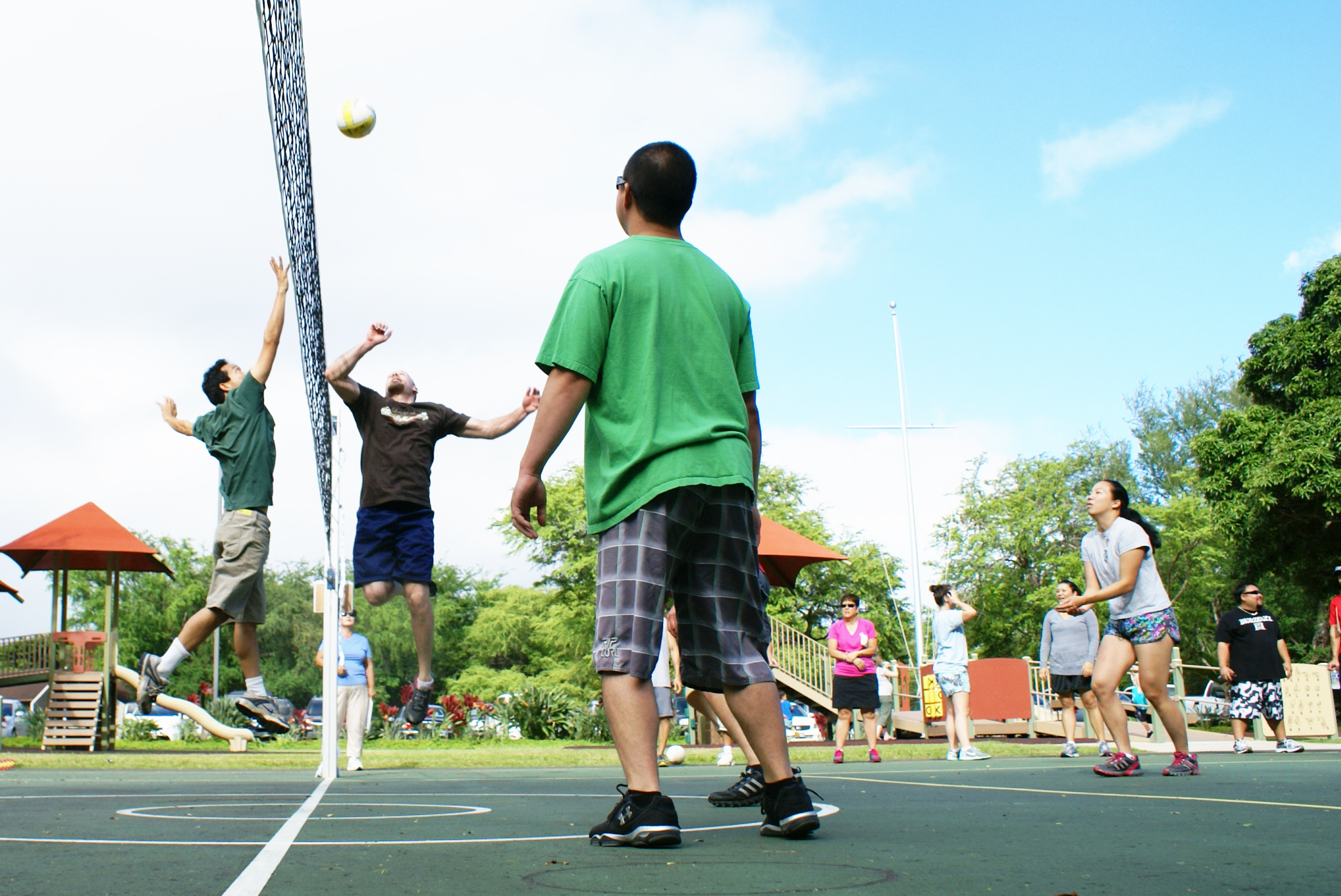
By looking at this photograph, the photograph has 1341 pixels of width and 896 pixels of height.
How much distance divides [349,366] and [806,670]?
1815cm

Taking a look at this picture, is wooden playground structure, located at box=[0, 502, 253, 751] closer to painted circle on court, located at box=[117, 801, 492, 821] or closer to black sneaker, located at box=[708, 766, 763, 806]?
painted circle on court, located at box=[117, 801, 492, 821]

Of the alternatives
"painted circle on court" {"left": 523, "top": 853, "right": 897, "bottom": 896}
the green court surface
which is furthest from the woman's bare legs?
"painted circle on court" {"left": 523, "top": 853, "right": 897, "bottom": 896}

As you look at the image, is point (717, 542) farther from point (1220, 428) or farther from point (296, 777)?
point (1220, 428)

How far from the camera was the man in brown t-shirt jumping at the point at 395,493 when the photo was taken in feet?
21.5

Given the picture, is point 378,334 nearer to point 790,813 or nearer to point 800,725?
point 790,813

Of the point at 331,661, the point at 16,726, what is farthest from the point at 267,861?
the point at 16,726

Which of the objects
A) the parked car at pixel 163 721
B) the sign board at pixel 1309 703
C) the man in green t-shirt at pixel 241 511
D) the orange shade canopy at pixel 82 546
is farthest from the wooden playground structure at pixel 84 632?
the sign board at pixel 1309 703

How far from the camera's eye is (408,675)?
194 ft

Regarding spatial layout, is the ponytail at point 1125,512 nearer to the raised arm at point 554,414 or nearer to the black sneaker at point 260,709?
the raised arm at point 554,414

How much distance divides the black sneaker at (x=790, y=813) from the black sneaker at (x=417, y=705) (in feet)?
13.4

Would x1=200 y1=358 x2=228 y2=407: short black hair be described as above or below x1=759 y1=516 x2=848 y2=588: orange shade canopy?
above

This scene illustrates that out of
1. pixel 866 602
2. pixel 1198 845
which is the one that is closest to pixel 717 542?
pixel 1198 845

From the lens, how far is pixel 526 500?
3480 millimetres

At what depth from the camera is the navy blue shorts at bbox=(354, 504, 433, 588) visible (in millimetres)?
6520
